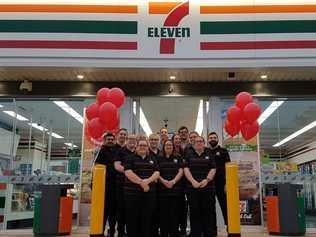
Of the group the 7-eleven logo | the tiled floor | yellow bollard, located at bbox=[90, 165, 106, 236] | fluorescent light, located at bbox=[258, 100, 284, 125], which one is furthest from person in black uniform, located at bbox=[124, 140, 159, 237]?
fluorescent light, located at bbox=[258, 100, 284, 125]

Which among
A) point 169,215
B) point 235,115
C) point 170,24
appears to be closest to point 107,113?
point 169,215

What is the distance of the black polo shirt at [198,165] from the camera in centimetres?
469

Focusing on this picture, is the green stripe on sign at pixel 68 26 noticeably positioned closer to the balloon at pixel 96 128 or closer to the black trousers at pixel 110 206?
the balloon at pixel 96 128

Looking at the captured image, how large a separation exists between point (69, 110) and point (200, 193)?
424cm

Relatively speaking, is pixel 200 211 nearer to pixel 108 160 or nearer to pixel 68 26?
pixel 108 160

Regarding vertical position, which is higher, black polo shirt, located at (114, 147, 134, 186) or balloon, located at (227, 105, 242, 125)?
balloon, located at (227, 105, 242, 125)

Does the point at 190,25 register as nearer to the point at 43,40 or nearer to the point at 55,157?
the point at 43,40

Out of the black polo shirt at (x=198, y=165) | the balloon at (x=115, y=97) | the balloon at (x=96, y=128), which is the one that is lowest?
the black polo shirt at (x=198, y=165)

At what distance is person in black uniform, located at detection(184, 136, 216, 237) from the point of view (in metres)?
4.66

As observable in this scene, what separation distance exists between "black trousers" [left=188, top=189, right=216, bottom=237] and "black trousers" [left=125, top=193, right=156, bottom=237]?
50 cm

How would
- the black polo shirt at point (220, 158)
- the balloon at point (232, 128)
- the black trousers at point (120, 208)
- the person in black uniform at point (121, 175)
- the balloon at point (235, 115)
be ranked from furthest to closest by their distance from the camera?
1. the balloon at point (232, 128)
2. the balloon at point (235, 115)
3. the black polo shirt at point (220, 158)
4. the black trousers at point (120, 208)
5. the person in black uniform at point (121, 175)

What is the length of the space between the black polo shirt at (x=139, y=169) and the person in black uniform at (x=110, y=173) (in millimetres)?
481

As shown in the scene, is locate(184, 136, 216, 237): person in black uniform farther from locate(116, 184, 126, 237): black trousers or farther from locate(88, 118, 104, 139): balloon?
locate(88, 118, 104, 139): balloon

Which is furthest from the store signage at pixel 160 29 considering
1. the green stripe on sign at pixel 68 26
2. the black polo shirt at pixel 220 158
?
the black polo shirt at pixel 220 158
